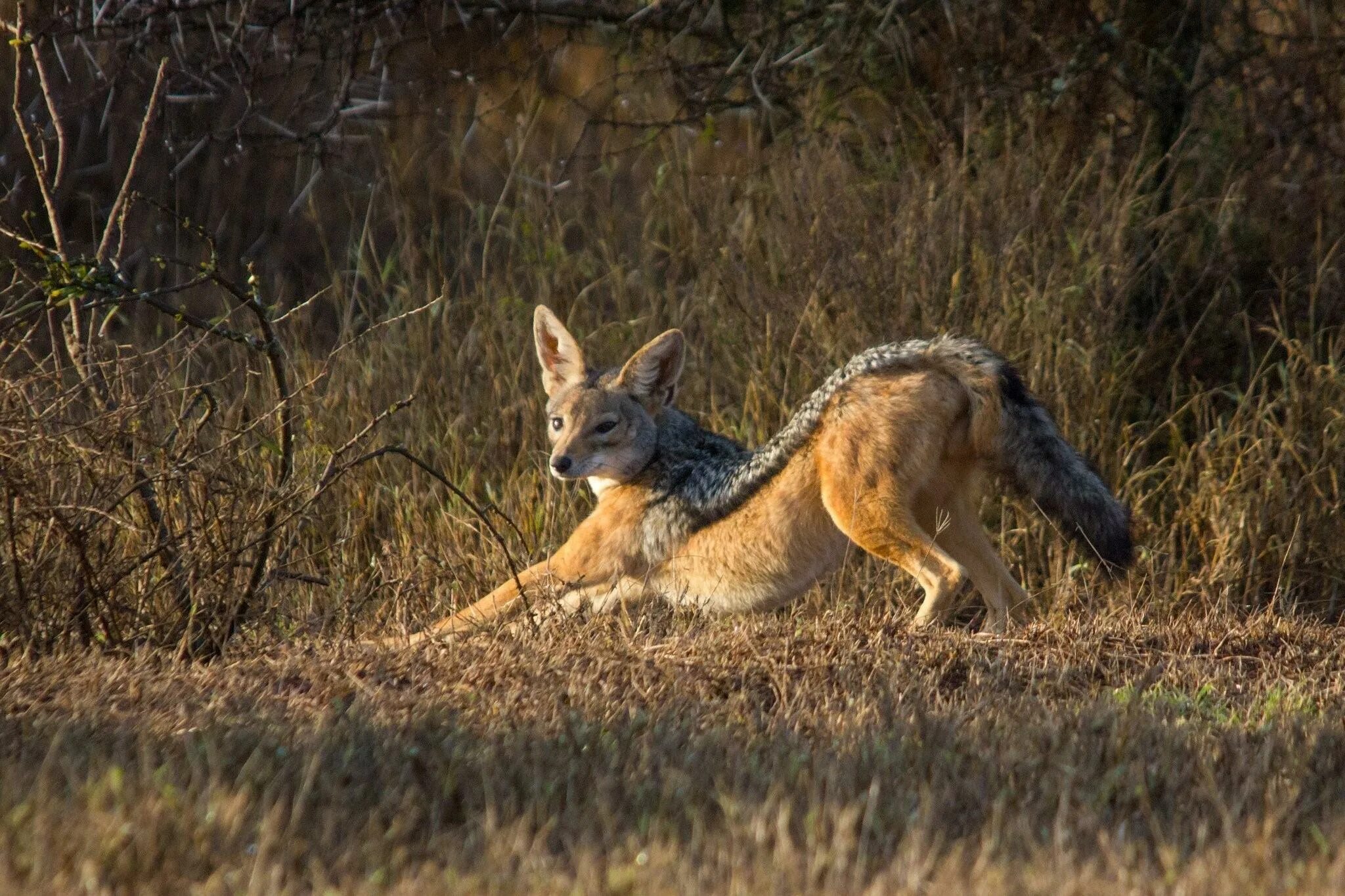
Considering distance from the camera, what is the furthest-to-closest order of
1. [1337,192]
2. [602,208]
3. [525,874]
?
[602,208]
[1337,192]
[525,874]

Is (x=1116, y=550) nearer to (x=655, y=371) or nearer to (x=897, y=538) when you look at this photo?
(x=897, y=538)

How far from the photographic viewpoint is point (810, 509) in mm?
6219

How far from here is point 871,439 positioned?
598cm

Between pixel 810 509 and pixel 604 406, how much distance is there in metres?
1.18

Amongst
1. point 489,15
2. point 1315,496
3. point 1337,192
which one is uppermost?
point 489,15

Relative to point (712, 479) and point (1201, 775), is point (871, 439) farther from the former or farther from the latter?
point (1201, 775)

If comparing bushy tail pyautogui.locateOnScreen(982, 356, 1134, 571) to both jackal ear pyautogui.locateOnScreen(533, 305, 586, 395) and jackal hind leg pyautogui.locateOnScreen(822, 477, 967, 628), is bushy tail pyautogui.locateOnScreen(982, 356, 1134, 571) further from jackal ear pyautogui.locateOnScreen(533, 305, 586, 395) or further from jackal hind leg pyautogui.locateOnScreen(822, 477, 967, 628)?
jackal ear pyautogui.locateOnScreen(533, 305, 586, 395)

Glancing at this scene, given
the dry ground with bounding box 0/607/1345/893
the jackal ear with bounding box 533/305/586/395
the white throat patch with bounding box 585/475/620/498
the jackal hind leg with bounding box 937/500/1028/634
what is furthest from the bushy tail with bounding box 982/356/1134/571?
the jackal ear with bounding box 533/305/586/395

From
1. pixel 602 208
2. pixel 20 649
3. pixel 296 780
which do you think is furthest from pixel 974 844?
pixel 602 208

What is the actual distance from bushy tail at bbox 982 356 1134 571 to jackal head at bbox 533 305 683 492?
1598 millimetres

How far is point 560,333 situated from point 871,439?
1814mm

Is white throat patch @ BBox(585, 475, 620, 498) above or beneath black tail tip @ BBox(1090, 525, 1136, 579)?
beneath

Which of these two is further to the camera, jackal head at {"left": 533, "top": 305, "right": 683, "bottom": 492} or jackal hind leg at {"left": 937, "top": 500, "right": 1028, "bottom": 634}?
jackal head at {"left": 533, "top": 305, "right": 683, "bottom": 492}

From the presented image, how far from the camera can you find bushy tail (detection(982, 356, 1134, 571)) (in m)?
5.91
